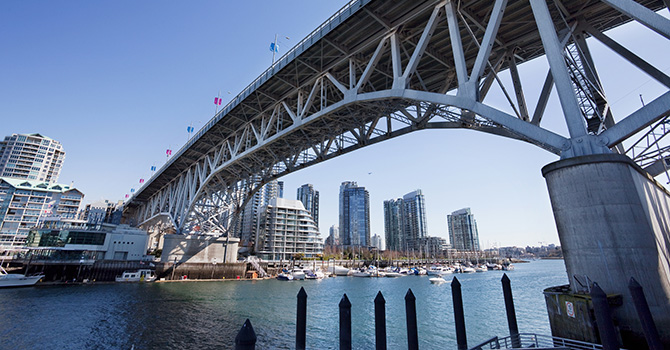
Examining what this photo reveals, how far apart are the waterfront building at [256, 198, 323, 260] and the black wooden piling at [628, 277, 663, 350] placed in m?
72.5

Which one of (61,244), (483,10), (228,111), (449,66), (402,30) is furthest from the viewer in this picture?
(61,244)

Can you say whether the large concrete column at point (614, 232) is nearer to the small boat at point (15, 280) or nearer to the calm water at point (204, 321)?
the calm water at point (204, 321)

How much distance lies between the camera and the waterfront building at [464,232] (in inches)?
5851

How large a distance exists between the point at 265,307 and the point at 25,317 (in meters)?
14.8

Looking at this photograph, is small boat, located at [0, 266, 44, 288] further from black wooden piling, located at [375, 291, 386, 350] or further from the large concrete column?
the large concrete column

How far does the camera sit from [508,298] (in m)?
10.6

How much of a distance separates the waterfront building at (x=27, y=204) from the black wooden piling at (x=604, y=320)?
99.4m

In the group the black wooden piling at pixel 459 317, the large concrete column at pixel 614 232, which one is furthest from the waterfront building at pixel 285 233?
the large concrete column at pixel 614 232

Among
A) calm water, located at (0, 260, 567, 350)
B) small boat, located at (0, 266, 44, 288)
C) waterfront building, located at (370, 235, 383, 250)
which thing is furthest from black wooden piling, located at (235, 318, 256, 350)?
waterfront building, located at (370, 235, 383, 250)

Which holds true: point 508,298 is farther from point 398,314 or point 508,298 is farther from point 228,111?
point 228,111

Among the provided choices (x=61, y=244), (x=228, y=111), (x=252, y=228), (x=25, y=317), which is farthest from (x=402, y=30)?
(x=252, y=228)

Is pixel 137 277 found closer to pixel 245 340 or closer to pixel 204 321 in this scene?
pixel 204 321

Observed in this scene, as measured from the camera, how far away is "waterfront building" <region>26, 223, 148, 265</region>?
4416 centimetres

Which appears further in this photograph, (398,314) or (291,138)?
(291,138)
